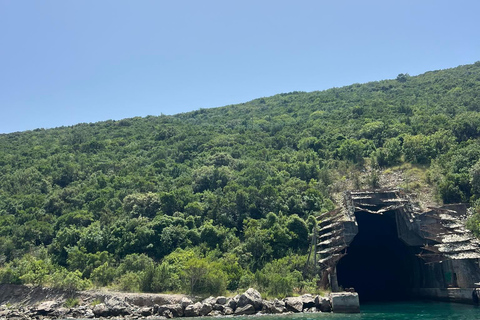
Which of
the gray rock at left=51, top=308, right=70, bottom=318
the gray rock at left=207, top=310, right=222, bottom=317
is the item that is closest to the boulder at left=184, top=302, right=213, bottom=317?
the gray rock at left=207, top=310, right=222, bottom=317

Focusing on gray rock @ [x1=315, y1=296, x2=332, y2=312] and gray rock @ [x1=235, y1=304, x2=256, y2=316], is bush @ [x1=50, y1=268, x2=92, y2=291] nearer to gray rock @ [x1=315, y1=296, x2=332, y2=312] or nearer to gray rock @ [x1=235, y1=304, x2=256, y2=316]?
gray rock @ [x1=235, y1=304, x2=256, y2=316]

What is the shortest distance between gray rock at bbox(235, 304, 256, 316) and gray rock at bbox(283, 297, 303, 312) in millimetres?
2785

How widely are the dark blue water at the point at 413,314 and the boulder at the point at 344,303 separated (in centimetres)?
75

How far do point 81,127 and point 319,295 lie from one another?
91.9 metres

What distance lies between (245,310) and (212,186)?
27.3 meters

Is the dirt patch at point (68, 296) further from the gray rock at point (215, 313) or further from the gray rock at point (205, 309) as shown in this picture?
the gray rock at point (215, 313)

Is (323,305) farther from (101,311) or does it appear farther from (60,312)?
(60,312)

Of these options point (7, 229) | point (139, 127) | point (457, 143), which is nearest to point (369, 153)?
point (457, 143)

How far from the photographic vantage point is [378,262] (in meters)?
51.3

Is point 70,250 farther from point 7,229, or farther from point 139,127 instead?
point 139,127

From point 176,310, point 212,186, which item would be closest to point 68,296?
point 176,310

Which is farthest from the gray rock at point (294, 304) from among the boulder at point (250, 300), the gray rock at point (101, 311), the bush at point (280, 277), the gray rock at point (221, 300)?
the gray rock at point (101, 311)

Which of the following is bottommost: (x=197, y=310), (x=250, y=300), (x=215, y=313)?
(x=215, y=313)

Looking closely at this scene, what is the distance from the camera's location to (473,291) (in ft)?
105
